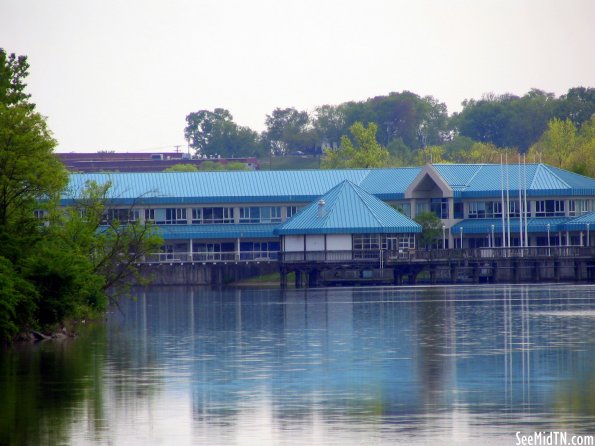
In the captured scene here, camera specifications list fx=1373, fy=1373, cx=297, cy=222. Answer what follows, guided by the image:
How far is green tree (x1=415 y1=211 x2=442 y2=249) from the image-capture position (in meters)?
106

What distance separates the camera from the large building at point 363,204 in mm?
105188

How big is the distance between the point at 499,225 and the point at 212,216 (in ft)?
78.2

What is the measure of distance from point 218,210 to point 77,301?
228 feet

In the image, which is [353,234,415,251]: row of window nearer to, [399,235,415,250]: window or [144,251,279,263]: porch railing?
[399,235,415,250]: window

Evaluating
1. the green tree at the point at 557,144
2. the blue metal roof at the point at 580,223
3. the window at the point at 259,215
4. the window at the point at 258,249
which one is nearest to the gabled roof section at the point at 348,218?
the window at the point at 258,249

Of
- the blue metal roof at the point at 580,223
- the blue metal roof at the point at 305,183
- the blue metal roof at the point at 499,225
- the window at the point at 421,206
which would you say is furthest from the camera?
the window at the point at 421,206

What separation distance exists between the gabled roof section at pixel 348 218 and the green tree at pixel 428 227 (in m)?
3.89

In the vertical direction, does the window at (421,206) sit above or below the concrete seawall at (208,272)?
above

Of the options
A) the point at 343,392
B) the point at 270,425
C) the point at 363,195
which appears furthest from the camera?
the point at 363,195

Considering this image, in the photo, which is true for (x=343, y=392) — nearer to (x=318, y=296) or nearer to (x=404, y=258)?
(x=318, y=296)

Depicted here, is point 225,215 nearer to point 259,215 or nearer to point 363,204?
point 259,215

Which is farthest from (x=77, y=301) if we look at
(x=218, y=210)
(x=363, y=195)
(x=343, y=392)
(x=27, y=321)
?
(x=218, y=210)

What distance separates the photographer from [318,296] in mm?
77875

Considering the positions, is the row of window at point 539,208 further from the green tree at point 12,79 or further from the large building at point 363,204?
the green tree at point 12,79
